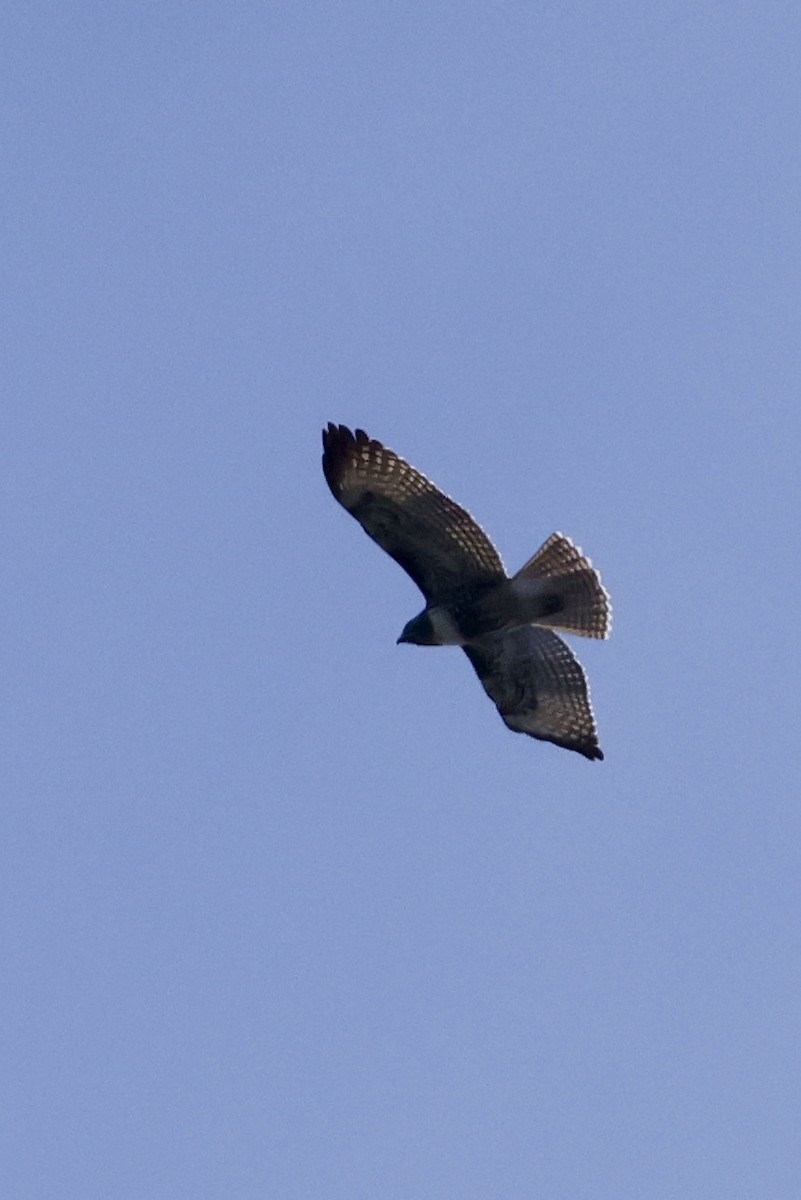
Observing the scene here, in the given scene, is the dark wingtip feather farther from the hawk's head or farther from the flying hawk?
the hawk's head

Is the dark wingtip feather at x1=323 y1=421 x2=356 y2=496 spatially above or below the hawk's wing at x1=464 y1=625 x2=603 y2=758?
above

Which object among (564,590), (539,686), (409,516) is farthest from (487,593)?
(539,686)

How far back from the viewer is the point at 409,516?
20578 mm

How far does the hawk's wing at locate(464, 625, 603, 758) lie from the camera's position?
21609mm

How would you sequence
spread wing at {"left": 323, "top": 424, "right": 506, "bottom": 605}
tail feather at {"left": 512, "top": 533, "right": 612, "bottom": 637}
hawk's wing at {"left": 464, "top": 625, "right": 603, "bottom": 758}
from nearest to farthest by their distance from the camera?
spread wing at {"left": 323, "top": 424, "right": 506, "bottom": 605}
tail feather at {"left": 512, "top": 533, "right": 612, "bottom": 637}
hawk's wing at {"left": 464, "top": 625, "right": 603, "bottom": 758}

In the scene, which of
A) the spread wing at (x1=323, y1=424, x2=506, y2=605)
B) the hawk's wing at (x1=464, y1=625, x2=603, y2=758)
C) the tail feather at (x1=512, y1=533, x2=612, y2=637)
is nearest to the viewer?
the spread wing at (x1=323, y1=424, x2=506, y2=605)

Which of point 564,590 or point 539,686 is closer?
point 564,590

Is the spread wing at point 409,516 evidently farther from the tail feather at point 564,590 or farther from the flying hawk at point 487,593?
the tail feather at point 564,590

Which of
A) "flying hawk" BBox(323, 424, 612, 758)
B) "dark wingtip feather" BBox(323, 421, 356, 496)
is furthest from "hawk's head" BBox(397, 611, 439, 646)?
"dark wingtip feather" BBox(323, 421, 356, 496)

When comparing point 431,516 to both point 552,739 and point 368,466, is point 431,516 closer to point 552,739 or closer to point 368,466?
point 368,466

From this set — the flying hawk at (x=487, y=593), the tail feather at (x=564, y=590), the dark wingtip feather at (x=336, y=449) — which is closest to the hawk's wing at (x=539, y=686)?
the flying hawk at (x=487, y=593)

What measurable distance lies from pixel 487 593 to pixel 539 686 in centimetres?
111

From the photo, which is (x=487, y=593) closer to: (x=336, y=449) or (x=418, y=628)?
(x=418, y=628)

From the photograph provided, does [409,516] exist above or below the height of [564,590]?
above
